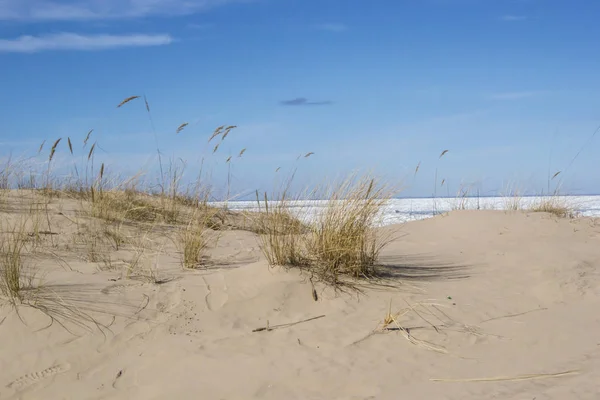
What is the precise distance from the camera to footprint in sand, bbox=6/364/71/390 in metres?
3.03

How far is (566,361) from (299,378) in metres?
1.54

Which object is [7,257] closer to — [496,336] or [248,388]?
[248,388]

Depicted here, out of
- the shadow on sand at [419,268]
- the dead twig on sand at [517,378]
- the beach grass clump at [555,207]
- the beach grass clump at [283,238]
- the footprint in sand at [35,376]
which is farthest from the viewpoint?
the beach grass clump at [555,207]

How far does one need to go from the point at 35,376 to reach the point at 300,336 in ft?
5.20

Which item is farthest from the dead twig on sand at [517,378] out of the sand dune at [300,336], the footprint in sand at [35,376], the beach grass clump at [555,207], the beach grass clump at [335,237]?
the beach grass clump at [555,207]

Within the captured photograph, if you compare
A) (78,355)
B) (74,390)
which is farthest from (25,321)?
(74,390)

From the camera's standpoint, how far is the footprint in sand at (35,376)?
303 cm

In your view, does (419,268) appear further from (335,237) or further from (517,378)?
(517,378)

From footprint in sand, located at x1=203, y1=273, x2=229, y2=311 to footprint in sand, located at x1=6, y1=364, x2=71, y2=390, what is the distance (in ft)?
3.44

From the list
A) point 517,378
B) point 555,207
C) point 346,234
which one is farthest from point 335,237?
point 555,207

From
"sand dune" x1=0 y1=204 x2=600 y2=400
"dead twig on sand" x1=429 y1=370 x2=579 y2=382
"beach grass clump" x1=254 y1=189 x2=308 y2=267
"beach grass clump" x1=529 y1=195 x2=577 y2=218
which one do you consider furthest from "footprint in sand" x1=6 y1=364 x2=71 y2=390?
"beach grass clump" x1=529 y1=195 x2=577 y2=218

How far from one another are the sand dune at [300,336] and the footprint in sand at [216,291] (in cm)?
1

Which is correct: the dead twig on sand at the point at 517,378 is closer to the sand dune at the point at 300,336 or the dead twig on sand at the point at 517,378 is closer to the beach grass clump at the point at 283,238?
the sand dune at the point at 300,336

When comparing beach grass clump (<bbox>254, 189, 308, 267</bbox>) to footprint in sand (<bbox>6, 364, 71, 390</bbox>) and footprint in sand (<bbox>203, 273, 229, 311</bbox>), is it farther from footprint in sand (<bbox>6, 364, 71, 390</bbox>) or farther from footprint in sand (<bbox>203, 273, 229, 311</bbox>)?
footprint in sand (<bbox>6, 364, 71, 390</bbox>)
